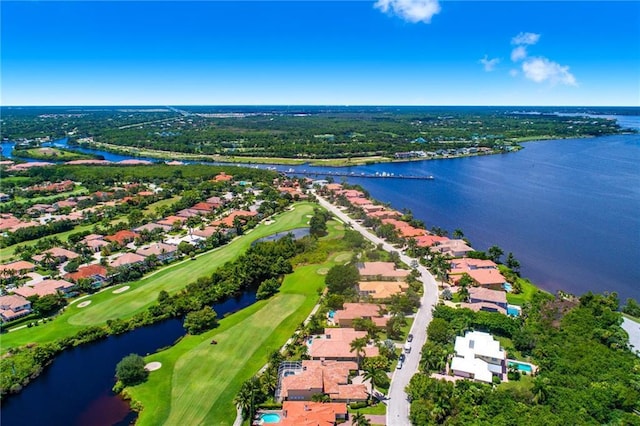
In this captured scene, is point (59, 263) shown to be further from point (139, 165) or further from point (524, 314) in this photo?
point (139, 165)

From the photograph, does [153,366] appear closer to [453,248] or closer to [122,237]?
[122,237]

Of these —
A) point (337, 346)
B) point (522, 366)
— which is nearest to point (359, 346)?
point (337, 346)

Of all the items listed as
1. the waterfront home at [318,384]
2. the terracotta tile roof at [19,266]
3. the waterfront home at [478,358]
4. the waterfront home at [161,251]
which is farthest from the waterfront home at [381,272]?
the terracotta tile roof at [19,266]

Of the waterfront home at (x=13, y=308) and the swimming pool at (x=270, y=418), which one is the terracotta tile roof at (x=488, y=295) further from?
the waterfront home at (x=13, y=308)

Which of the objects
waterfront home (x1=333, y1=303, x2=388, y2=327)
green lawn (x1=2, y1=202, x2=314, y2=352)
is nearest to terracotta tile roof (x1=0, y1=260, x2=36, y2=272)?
green lawn (x1=2, y1=202, x2=314, y2=352)

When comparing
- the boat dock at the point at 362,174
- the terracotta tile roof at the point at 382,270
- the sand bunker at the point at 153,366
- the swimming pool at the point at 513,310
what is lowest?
the sand bunker at the point at 153,366

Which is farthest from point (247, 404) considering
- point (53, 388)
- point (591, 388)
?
point (591, 388)
